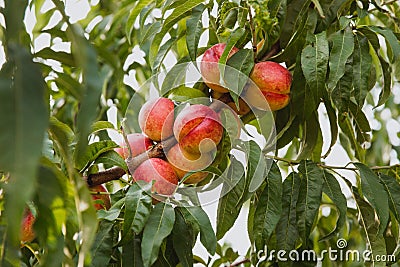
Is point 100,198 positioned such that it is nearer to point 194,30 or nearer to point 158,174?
point 158,174

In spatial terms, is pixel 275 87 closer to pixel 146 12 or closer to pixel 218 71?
pixel 218 71

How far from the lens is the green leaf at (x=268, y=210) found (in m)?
0.79

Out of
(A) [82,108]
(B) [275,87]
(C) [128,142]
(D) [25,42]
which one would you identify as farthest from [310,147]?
(A) [82,108]

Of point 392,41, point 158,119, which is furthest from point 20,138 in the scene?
point 392,41

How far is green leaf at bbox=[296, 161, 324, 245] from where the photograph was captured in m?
0.79

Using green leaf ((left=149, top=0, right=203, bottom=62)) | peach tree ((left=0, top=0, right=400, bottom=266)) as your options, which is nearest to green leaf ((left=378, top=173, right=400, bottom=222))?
peach tree ((left=0, top=0, right=400, bottom=266))

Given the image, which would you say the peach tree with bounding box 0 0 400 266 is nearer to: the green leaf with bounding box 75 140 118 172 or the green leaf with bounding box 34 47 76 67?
the green leaf with bounding box 75 140 118 172

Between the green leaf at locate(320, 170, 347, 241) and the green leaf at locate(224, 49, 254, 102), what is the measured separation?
6.5 inches

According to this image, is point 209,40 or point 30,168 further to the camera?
point 209,40

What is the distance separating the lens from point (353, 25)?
0.89m

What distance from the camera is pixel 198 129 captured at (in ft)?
2.67

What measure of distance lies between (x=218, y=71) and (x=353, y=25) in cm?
21

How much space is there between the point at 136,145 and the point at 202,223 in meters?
0.16

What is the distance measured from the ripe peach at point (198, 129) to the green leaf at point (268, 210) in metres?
0.09
